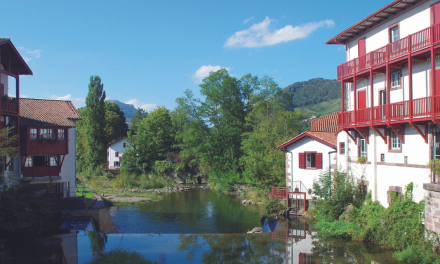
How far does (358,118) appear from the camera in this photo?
17750mm

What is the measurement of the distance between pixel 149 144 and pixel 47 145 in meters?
27.9

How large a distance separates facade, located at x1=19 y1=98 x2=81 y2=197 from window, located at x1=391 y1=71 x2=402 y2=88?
811 inches

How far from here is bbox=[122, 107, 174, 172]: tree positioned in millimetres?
46188

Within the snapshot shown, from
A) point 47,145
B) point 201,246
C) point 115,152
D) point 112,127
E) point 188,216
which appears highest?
point 112,127

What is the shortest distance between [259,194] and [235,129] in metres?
14.2

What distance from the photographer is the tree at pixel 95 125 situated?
45.9 meters

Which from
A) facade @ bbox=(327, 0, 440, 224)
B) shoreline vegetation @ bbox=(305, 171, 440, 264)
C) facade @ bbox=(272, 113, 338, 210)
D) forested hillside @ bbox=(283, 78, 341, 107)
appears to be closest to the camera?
shoreline vegetation @ bbox=(305, 171, 440, 264)

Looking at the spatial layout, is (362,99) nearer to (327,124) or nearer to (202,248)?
(327,124)

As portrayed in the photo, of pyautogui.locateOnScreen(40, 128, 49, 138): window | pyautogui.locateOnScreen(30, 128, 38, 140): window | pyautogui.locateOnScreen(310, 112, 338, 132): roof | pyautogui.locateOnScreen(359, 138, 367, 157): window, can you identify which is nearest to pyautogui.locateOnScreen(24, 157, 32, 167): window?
pyautogui.locateOnScreen(30, 128, 38, 140): window

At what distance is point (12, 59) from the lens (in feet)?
63.7

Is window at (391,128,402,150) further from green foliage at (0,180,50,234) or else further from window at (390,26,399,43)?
green foliage at (0,180,50,234)

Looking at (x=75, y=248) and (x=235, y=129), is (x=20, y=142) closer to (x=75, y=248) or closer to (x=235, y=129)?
(x=75, y=248)

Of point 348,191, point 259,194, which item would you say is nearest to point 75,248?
point 348,191

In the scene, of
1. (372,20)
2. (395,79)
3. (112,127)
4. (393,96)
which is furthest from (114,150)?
(395,79)
